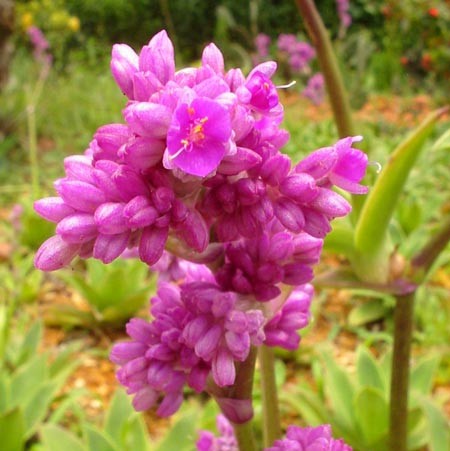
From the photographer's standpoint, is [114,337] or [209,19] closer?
[114,337]

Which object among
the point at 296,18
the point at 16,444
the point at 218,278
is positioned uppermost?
the point at 296,18

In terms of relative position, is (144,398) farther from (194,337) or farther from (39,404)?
(39,404)

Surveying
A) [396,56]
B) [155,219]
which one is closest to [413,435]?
[155,219]

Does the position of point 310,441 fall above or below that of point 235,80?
below

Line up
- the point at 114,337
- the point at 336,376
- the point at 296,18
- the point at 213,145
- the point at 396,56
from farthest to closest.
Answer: the point at 296,18 → the point at 396,56 → the point at 114,337 → the point at 336,376 → the point at 213,145

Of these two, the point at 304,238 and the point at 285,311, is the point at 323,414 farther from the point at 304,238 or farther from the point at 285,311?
the point at 304,238

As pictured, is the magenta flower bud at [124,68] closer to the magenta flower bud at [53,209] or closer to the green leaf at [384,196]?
the magenta flower bud at [53,209]

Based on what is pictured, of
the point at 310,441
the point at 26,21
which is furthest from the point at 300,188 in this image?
the point at 26,21
